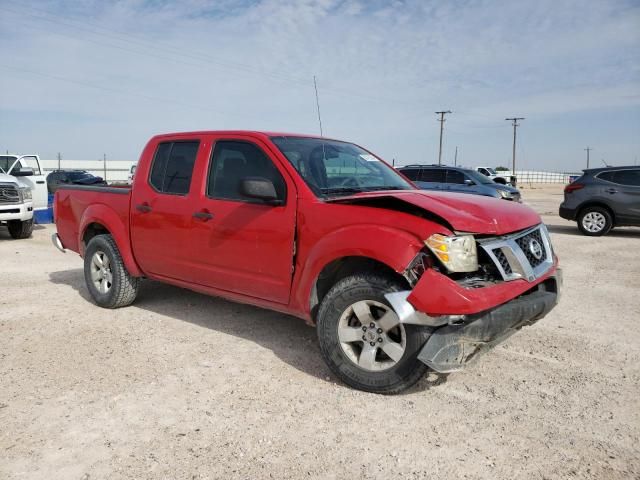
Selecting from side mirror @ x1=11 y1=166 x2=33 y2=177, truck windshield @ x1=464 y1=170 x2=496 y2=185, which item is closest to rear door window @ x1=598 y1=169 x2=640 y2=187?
truck windshield @ x1=464 y1=170 x2=496 y2=185

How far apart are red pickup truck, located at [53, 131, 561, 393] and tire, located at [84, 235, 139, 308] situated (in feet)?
0.10

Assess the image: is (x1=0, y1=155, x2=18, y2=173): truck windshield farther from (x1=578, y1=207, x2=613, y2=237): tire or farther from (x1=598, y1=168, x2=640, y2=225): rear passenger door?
(x1=598, y1=168, x2=640, y2=225): rear passenger door

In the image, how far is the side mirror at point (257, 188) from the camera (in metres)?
3.67

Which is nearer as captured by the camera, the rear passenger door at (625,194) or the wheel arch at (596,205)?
the rear passenger door at (625,194)

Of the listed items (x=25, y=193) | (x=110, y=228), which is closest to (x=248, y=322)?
(x=110, y=228)

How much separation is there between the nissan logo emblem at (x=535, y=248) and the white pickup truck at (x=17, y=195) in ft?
34.0

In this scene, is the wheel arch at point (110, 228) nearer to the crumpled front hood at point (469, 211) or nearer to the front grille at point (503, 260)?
the crumpled front hood at point (469, 211)

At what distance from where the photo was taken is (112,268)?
5277 mm

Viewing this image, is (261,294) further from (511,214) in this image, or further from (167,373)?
(511,214)

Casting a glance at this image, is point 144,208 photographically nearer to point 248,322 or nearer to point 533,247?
point 248,322

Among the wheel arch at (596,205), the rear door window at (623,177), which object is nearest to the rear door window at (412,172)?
the wheel arch at (596,205)

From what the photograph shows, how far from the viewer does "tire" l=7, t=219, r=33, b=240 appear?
10953mm

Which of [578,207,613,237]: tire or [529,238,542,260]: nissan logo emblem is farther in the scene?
[578,207,613,237]: tire

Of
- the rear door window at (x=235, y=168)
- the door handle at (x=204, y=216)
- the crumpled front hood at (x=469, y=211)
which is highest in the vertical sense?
the rear door window at (x=235, y=168)
